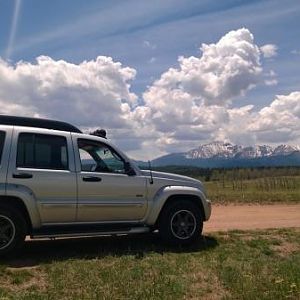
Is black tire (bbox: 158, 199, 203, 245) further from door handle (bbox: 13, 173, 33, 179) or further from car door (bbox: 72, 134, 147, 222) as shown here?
door handle (bbox: 13, 173, 33, 179)

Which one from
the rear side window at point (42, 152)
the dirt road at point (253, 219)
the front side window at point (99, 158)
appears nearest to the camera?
the rear side window at point (42, 152)

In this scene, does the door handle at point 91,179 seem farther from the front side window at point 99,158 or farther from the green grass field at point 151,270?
the green grass field at point 151,270

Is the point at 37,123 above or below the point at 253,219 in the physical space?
above

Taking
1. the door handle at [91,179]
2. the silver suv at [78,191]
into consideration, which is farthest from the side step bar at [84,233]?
the door handle at [91,179]

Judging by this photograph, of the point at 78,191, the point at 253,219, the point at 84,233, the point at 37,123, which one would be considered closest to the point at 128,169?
the point at 78,191

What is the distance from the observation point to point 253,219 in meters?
14.9

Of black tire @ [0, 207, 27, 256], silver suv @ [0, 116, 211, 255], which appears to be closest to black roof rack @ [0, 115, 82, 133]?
silver suv @ [0, 116, 211, 255]

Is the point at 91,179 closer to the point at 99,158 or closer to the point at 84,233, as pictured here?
the point at 99,158

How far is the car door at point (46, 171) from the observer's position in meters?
8.38

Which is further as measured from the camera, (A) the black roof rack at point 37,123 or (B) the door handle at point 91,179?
(B) the door handle at point 91,179

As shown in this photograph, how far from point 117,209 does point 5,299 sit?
306 centimetres

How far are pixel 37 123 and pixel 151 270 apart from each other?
2880 mm

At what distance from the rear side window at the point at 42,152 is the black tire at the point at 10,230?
71cm

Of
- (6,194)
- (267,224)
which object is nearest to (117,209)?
(6,194)
